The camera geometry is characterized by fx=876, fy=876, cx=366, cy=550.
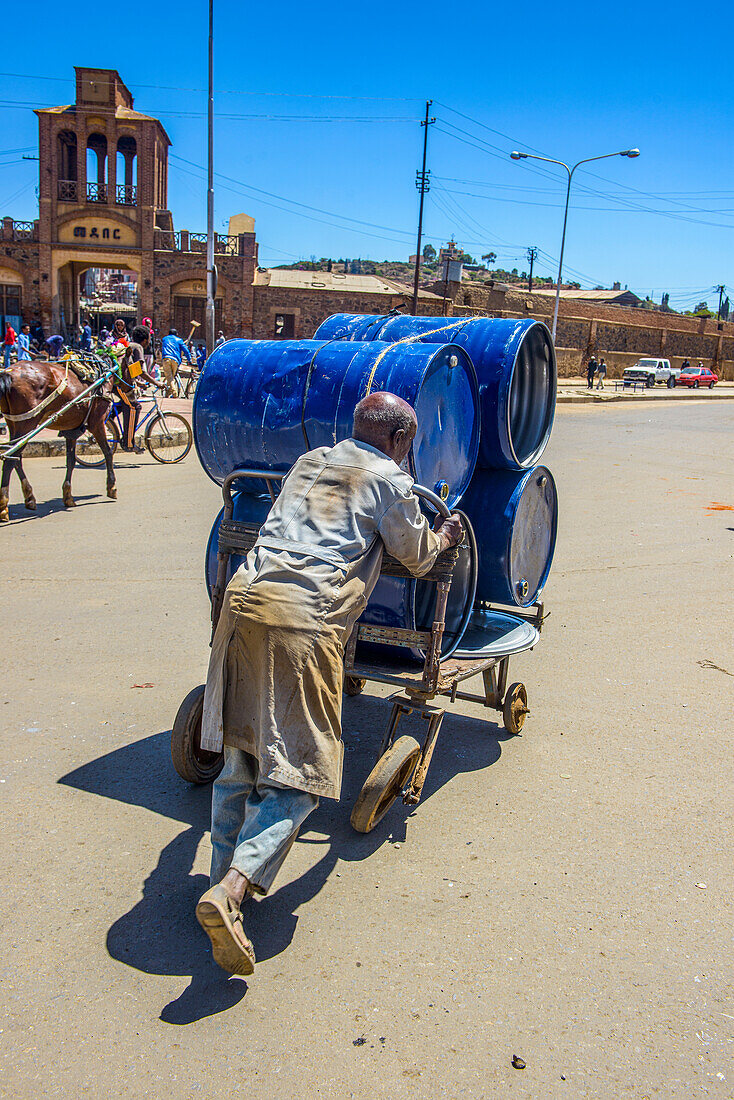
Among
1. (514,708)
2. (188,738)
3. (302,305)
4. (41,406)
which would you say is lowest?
(514,708)

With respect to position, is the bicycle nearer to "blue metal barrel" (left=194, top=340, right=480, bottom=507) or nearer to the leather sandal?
"blue metal barrel" (left=194, top=340, right=480, bottom=507)

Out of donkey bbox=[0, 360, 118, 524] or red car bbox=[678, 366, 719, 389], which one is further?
red car bbox=[678, 366, 719, 389]

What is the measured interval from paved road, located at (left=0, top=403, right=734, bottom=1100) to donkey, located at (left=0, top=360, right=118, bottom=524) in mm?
3554

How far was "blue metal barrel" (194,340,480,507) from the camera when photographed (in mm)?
3566

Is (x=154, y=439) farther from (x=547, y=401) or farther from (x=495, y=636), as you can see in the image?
(x=495, y=636)

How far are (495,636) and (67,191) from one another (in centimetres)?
4390

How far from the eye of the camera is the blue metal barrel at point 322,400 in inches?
140

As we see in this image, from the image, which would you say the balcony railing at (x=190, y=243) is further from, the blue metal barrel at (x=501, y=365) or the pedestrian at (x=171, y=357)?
the blue metal barrel at (x=501, y=365)

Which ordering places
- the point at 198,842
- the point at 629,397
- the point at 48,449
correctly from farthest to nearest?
the point at 629,397 → the point at 48,449 → the point at 198,842

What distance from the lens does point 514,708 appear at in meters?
4.40

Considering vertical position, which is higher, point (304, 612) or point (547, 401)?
point (547, 401)

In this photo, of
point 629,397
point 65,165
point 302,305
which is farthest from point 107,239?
point 629,397

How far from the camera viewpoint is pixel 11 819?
3.42 metres

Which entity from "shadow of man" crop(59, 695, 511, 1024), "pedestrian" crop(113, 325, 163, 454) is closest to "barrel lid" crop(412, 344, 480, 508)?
"shadow of man" crop(59, 695, 511, 1024)
